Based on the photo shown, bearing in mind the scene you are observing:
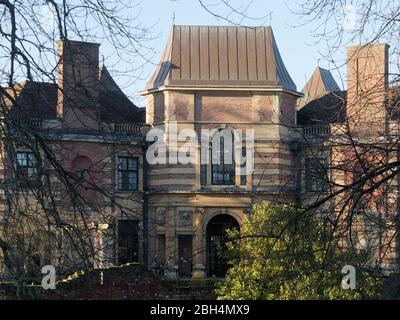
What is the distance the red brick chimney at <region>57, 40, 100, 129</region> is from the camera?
8.16 m

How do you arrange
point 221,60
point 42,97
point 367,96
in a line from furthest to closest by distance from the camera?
point 221,60
point 367,96
point 42,97

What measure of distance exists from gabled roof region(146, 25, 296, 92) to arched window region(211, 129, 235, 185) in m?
2.06

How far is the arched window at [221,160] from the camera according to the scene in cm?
3394

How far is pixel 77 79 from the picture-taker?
8.66 meters

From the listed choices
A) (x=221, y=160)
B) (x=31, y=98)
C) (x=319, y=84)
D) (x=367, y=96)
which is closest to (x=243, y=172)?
(x=221, y=160)

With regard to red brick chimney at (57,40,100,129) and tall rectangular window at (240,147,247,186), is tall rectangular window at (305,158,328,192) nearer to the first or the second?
red brick chimney at (57,40,100,129)

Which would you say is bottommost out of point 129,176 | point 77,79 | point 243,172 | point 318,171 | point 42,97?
point 318,171

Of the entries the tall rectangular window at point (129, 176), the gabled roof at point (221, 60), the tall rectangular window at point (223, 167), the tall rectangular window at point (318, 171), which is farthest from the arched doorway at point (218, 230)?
the tall rectangular window at point (318, 171)

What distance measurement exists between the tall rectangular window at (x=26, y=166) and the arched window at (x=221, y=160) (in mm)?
25191

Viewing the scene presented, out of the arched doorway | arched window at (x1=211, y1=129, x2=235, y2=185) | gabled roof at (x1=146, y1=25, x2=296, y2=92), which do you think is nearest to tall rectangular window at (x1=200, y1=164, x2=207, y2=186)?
arched window at (x1=211, y1=129, x2=235, y2=185)

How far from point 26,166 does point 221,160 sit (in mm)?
25452

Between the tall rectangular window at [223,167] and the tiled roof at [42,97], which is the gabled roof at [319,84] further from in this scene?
the tiled roof at [42,97]

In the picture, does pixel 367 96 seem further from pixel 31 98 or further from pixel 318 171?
pixel 31 98

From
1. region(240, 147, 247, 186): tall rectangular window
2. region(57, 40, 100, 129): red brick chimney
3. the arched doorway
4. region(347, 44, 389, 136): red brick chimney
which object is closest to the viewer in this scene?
region(57, 40, 100, 129): red brick chimney
